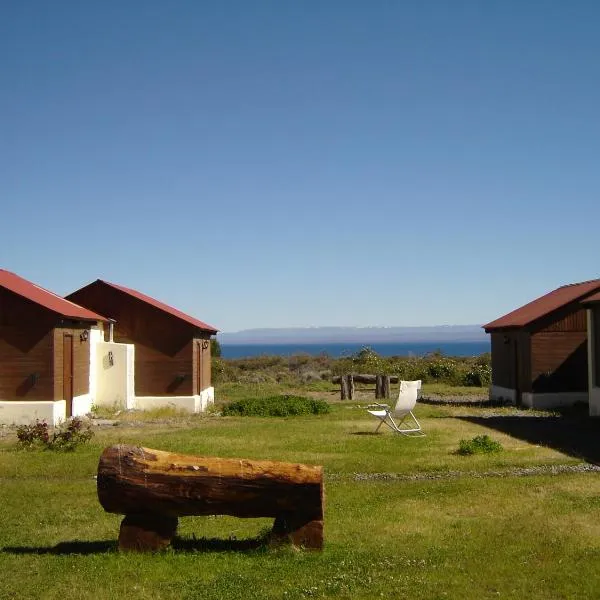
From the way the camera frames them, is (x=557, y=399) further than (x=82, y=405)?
Yes

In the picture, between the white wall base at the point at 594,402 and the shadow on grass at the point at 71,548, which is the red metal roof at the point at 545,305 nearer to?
the white wall base at the point at 594,402

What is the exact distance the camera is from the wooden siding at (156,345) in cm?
2436

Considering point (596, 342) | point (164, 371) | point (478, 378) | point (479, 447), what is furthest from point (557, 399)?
point (478, 378)

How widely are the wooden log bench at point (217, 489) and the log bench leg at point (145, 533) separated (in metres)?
0.08

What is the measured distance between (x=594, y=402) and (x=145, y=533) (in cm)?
1560

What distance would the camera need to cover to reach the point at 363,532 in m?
8.30

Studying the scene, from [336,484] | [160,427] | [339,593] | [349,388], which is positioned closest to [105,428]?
[160,427]

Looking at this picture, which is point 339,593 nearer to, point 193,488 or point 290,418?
point 193,488

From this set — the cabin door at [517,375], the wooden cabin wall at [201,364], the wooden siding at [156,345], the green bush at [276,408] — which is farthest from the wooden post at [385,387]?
the wooden siding at [156,345]

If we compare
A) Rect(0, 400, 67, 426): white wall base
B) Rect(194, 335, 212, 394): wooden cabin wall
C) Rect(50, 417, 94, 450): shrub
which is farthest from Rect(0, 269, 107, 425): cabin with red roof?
Rect(194, 335, 212, 394): wooden cabin wall

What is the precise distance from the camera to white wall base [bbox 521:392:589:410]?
2345cm

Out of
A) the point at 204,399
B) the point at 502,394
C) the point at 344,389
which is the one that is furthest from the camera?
the point at 344,389

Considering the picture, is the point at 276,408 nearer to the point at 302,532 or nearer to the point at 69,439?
the point at 69,439

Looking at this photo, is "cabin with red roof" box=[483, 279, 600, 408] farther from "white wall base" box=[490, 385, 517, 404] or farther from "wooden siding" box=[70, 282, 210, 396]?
"wooden siding" box=[70, 282, 210, 396]
